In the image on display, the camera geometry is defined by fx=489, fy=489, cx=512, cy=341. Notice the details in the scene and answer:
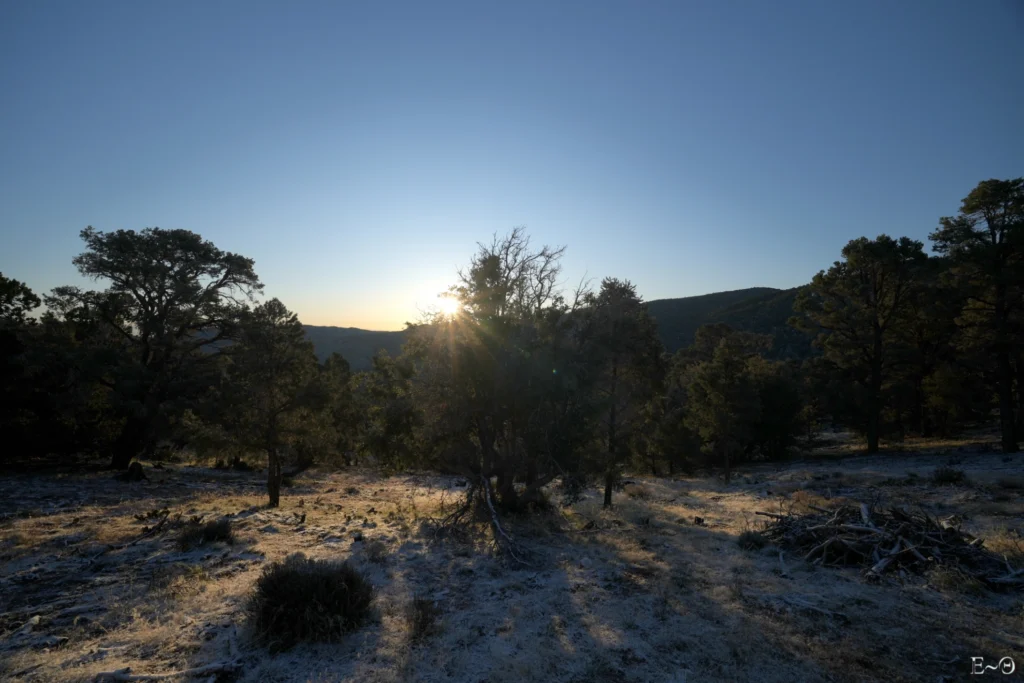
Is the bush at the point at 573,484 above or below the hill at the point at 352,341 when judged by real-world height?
below

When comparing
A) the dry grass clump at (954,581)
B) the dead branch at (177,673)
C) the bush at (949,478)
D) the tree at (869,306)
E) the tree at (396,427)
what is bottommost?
the bush at (949,478)

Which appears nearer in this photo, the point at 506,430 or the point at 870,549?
the point at 870,549

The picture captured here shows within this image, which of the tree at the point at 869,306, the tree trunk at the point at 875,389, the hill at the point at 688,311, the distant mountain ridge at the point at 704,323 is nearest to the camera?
the tree at the point at 869,306

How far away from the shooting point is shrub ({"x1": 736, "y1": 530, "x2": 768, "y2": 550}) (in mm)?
12042

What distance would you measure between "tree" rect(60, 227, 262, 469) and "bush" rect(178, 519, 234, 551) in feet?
45.5

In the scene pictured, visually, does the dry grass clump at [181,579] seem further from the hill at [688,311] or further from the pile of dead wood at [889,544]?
the hill at [688,311]

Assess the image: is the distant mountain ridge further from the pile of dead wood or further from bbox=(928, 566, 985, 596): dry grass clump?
bbox=(928, 566, 985, 596): dry grass clump

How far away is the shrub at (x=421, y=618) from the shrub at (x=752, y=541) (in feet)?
26.8

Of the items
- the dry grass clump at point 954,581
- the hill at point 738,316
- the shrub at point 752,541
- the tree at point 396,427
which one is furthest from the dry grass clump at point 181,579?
the hill at point 738,316

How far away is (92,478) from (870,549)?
29.8 m

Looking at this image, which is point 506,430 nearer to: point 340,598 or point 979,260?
point 340,598

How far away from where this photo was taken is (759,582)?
959cm

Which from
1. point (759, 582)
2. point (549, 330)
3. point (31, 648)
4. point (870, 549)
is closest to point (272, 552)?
point (31, 648)

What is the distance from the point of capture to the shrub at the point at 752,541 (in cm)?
1204
